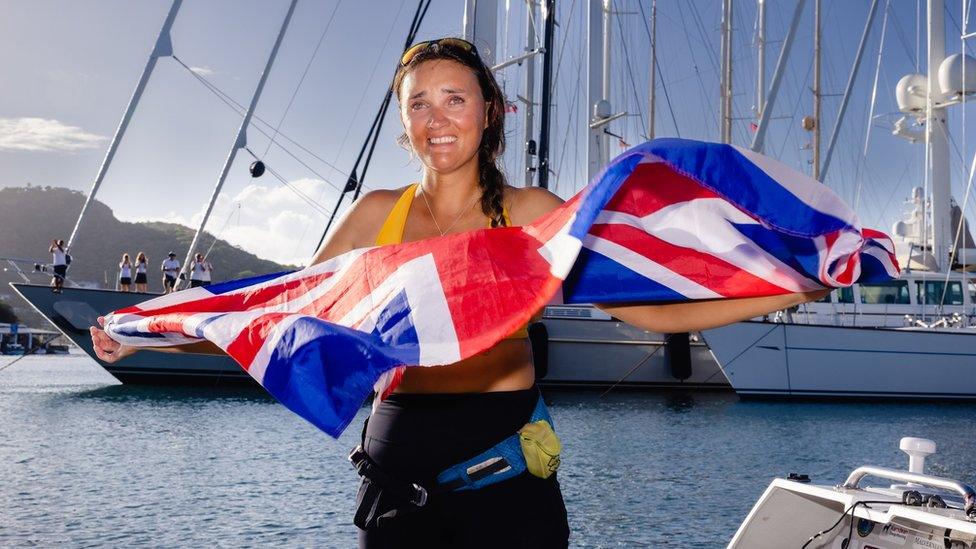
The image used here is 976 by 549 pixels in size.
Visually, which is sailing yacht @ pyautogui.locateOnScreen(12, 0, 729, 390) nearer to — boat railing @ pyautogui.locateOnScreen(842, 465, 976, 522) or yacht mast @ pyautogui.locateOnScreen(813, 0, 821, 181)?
yacht mast @ pyautogui.locateOnScreen(813, 0, 821, 181)

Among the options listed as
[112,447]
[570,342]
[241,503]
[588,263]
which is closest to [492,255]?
[588,263]

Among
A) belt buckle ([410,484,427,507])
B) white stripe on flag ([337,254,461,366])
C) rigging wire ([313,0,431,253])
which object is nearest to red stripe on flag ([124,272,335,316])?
white stripe on flag ([337,254,461,366])

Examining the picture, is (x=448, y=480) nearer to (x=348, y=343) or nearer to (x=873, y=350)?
(x=348, y=343)

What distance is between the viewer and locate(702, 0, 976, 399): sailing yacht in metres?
26.8

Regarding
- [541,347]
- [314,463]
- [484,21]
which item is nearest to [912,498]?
[314,463]

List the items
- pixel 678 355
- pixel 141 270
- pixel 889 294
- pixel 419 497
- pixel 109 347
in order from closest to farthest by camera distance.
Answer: pixel 419 497 → pixel 109 347 → pixel 141 270 → pixel 889 294 → pixel 678 355

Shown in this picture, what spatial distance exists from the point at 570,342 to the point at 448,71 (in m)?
26.8

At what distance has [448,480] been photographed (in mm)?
2014

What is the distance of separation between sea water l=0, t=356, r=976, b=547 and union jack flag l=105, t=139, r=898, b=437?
30.4 feet

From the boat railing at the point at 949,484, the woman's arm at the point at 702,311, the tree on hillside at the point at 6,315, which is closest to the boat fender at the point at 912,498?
the boat railing at the point at 949,484

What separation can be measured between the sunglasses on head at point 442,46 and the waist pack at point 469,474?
0.92m

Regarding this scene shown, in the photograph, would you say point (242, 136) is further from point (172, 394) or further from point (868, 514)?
point (868, 514)

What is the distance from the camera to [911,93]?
104 feet

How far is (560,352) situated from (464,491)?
88.8ft
